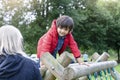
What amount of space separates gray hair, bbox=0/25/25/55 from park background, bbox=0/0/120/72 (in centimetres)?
3304

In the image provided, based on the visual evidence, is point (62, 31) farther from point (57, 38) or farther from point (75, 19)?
point (75, 19)

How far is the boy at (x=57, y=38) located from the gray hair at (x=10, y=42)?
1.64m

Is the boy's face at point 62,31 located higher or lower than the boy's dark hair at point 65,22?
lower

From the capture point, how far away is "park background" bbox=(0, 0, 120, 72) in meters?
38.3

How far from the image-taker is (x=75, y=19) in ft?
127

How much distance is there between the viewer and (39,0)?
3897cm

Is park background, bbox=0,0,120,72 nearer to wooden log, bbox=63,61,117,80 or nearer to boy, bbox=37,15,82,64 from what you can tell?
boy, bbox=37,15,82,64

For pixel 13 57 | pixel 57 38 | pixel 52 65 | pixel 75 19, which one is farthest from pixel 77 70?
pixel 75 19

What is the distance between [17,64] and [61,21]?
1.87 meters

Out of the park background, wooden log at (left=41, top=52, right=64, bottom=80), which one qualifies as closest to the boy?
wooden log at (left=41, top=52, right=64, bottom=80)

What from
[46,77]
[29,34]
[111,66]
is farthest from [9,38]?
[29,34]

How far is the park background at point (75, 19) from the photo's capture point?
126 ft

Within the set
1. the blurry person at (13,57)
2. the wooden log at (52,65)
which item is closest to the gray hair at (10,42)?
the blurry person at (13,57)

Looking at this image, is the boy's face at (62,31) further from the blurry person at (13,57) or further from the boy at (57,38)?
the blurry person at (13,57)
